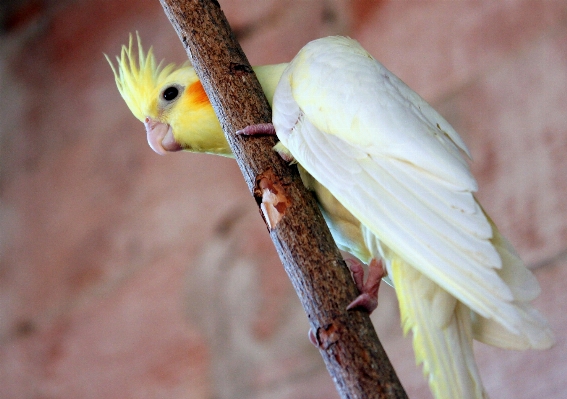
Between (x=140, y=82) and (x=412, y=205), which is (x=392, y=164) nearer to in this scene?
(x=412, y=205)

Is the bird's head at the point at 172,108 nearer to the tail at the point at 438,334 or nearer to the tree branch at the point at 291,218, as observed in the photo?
the tree branch at the point at 291,218

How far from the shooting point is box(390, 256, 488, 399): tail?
1.56 meters

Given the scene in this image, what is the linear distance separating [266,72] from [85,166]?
9.44 ft

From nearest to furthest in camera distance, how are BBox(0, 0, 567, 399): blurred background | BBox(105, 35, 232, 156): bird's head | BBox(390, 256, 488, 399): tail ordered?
1. BBox(390, 256, 488, 399): tail
2. BBox(105, 35, 232, 156): bird's head
3. BBox(0, 0, 567, 399): blurred background

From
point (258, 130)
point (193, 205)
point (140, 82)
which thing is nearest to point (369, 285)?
point (258, 130)

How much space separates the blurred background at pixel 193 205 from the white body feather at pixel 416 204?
1.84 metres

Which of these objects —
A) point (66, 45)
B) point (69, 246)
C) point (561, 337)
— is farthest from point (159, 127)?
point (66, 45)

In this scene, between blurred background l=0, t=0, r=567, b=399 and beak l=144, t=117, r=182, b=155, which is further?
blurred background l=0, t=0, r=567, b=399

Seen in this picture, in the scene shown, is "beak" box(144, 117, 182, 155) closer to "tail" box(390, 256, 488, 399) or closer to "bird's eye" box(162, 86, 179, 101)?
"bird's eye" box(162, 86, 179, 101)

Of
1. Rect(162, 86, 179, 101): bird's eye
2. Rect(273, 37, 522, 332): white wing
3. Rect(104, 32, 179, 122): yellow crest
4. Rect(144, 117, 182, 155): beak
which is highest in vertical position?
Rect(104, 32, 179, 122): yellow crest

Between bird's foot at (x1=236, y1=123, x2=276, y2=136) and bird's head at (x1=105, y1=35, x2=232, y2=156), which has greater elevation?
bird's head at (x1=105, y1=35, x2=232, y2=156)

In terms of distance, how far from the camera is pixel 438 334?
160 centimetres

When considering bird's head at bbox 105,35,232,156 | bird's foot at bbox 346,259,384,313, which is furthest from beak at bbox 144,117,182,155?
bird's foot at bbox 346,259,384,313

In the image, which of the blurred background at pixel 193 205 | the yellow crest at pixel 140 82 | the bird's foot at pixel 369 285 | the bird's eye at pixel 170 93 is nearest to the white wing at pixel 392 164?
the bird's foot at pixel 369 285
